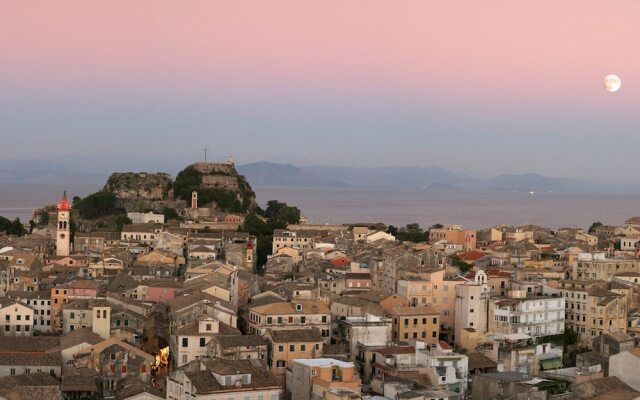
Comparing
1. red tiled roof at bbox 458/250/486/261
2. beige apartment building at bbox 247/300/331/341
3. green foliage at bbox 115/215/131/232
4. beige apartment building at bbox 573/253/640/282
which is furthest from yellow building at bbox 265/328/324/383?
green foliage at bbox 115/215/131/232

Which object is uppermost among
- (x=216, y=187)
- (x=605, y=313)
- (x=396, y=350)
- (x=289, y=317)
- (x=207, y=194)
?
(x=216, y=187)

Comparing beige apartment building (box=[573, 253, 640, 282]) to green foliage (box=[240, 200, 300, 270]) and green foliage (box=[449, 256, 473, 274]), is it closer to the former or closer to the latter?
green foliage (box=[449, 256, 473, 274])

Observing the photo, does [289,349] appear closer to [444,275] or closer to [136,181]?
[444,275]

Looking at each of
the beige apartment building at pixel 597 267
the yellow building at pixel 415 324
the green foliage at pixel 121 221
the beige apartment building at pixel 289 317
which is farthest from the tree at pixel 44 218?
the yellow building at pixel 415 324

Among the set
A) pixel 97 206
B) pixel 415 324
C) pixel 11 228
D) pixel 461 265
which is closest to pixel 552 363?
pixel 415 324

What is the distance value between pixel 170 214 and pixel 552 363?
40843 mm

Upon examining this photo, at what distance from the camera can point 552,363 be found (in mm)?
33312

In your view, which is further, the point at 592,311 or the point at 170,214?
Result: the point at 170,214

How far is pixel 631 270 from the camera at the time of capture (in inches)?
1794

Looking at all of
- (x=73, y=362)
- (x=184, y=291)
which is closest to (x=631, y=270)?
(x=184, y=291)

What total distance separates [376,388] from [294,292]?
9.02 meters

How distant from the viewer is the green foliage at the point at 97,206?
7269cm

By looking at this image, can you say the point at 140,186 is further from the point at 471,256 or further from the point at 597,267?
the point at 597,267

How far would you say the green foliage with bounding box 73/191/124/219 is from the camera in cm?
7269
